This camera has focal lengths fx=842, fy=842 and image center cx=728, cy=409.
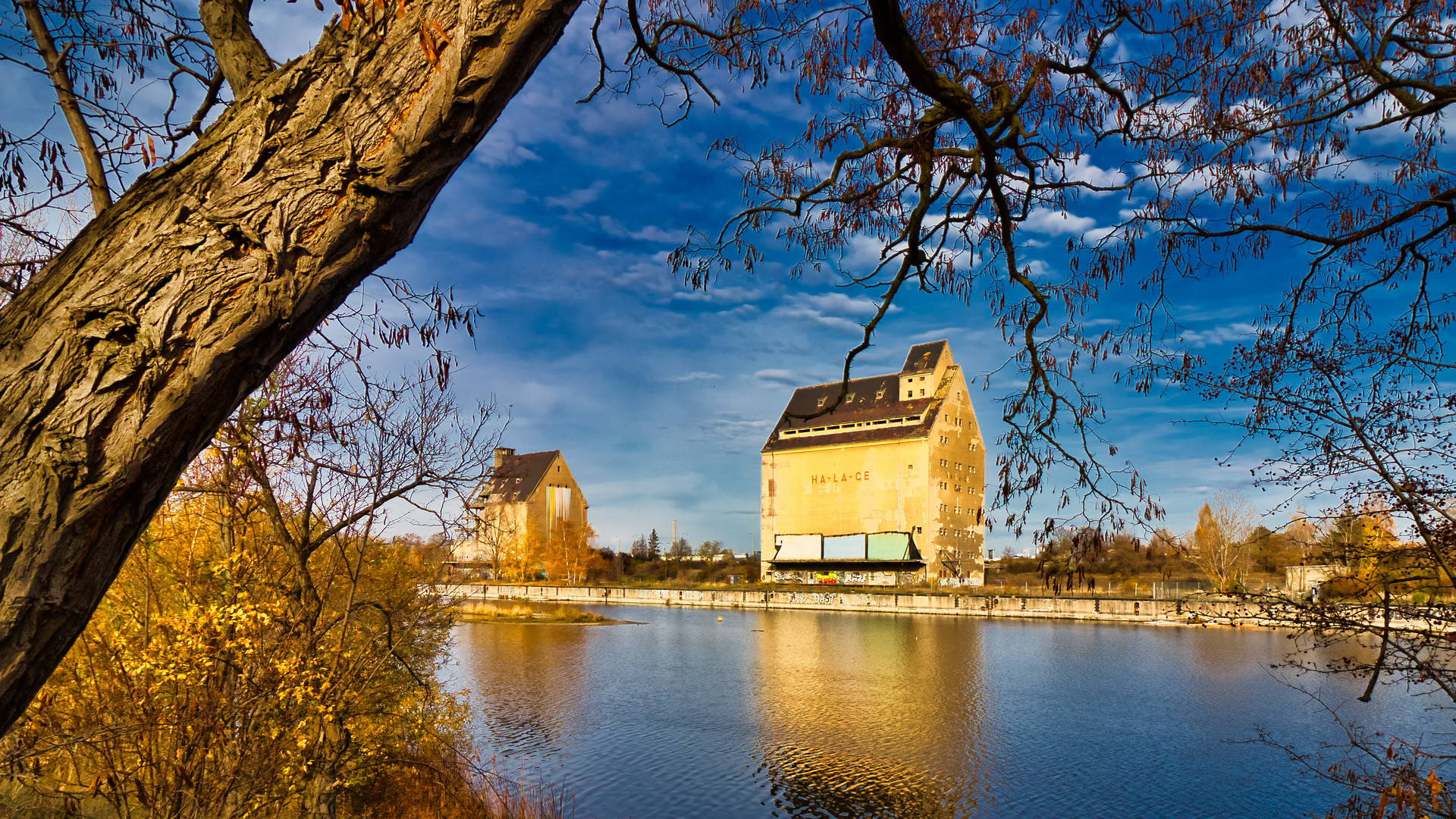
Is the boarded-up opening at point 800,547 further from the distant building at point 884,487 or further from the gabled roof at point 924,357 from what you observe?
the gabled roof at point 924,357

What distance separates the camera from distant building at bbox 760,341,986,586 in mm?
63500

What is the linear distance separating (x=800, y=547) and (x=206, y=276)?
69.5m

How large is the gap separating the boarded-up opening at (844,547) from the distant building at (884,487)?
0.08 meters

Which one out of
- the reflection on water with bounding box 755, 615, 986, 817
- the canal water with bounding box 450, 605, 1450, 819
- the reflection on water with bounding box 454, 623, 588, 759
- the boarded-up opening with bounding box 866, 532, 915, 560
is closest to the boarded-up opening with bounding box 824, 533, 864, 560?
the boarded-up opening with bounding box 866, 532, 915, 560

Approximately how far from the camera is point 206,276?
1612 millimetres

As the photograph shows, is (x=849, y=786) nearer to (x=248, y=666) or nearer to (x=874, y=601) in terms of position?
(x=248, y=666)

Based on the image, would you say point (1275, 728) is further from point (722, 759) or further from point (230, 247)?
point (230, 247)

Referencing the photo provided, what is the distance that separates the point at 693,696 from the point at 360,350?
2123 centimetres

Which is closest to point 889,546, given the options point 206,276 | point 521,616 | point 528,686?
point 521,616

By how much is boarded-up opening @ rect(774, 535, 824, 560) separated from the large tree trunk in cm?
6834

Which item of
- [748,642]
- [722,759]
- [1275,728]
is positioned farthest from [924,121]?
[748,642]

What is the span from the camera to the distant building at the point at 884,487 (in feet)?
208

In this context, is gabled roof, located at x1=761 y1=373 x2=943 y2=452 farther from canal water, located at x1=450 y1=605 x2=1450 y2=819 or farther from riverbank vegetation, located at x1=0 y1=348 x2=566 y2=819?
riverbank vegetation, located at x1=0 y1=348 x2=566 y2=819

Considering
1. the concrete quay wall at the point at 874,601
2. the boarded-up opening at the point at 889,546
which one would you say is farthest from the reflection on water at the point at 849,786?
the boarded-up opening at the point at 889,546
